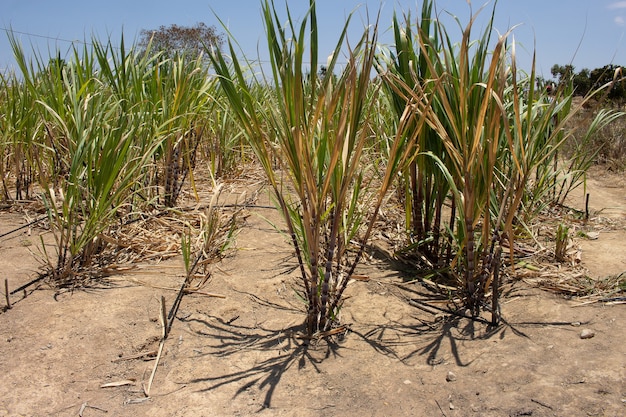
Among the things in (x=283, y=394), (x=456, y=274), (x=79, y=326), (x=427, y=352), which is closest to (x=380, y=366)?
(x=427, y=352)

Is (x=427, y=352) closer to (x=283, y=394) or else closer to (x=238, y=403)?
(x=283, y=394)

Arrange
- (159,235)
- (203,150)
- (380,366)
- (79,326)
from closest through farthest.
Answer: (380,366), (79,326), (159,235), (203,150)

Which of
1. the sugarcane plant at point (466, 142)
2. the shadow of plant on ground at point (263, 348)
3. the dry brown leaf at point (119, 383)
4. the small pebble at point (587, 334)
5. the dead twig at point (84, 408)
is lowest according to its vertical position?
the dead twig at point (84, 408)

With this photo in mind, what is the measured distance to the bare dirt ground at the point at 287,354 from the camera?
4.65 ft

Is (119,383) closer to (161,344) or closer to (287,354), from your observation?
(161,344)

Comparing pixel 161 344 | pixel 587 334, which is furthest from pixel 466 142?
pixel 161 344

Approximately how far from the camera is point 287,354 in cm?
165

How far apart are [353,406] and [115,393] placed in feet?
2.08

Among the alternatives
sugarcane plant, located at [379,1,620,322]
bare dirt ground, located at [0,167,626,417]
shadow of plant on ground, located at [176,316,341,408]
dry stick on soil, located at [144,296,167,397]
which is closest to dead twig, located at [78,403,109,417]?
bare dirt ground, located at [0,167,626,417]

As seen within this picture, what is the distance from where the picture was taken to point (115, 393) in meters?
1.48

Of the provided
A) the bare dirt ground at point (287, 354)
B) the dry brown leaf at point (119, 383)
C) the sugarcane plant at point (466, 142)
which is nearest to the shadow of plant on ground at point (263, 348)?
the bare dirt ground at point (287, 354)

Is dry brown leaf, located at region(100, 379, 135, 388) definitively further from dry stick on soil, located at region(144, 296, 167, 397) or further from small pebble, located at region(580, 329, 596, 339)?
small pebble, located at region(580, 329, 596, 339)

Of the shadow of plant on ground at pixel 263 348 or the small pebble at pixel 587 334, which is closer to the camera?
the shadow of plant on ground at pixel 263 348

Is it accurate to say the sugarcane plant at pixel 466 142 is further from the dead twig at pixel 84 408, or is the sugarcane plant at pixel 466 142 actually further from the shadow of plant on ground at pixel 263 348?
the dead twig at pixel 84 408
